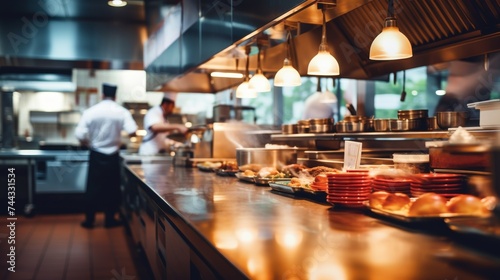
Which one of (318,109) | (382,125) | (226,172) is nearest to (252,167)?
(226,172)

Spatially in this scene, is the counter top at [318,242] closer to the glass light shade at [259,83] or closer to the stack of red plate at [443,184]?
the stack of red plate at [443,184]

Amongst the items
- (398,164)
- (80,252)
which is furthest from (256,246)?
(80,252)

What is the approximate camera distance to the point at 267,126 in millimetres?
4875

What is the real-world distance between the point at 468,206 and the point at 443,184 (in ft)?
1.25

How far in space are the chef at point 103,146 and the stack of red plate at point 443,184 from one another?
17.0 feet

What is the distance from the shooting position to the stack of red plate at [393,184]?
76.0 inches

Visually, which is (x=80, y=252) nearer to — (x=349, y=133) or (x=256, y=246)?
(x=349, y=133)

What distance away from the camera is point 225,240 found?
52.7 inches

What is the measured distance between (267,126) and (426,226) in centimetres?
344

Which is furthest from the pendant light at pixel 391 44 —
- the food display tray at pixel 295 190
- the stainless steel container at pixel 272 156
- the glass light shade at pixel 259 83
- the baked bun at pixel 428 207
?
the stainless steel container at pixel 272 156

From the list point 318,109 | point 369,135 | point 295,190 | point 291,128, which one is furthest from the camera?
point 318,109

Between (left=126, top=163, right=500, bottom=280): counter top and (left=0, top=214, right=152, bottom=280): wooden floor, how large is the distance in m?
2.30

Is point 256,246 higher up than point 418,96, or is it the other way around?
point 418,96

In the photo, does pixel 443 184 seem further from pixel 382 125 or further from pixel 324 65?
pixel 382 125
